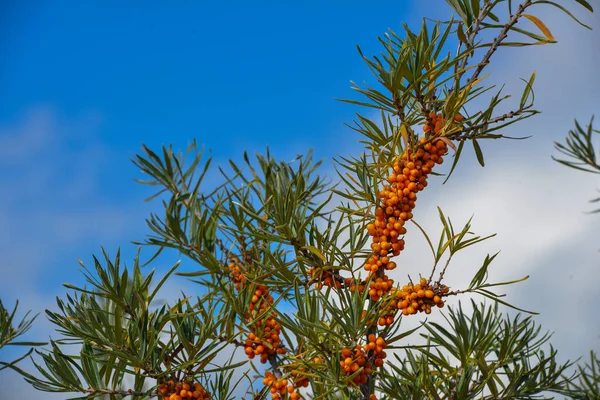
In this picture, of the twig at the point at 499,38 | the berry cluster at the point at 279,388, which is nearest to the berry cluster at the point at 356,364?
the berry cluster at the point at 279,388

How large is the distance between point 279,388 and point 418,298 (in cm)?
26

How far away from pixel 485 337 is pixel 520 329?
73mm

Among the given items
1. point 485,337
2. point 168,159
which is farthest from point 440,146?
point 168,159

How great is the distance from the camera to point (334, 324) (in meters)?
0.84

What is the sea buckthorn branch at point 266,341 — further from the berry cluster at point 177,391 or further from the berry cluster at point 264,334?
the berry cluster at point 177,391

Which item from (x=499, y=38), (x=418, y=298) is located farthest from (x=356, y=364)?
(x=499, y=38)

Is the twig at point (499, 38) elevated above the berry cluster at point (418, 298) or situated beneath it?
elevated above

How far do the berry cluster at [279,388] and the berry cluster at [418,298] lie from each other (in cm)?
21

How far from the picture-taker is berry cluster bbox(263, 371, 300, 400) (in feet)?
2.77

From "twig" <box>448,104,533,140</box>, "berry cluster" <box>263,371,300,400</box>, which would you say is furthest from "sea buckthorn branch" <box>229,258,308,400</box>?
"twig" <box>448,104,533,140</box>

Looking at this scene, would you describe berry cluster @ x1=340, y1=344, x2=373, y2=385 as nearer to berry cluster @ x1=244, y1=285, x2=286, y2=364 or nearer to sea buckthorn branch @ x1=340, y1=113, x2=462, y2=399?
sea buckthorn branch @ x1=340, y1=113, x2=462, y2=399

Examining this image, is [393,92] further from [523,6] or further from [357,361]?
[357,361]

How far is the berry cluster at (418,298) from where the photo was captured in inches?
29.9

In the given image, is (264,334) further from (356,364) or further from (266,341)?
(356,364)
